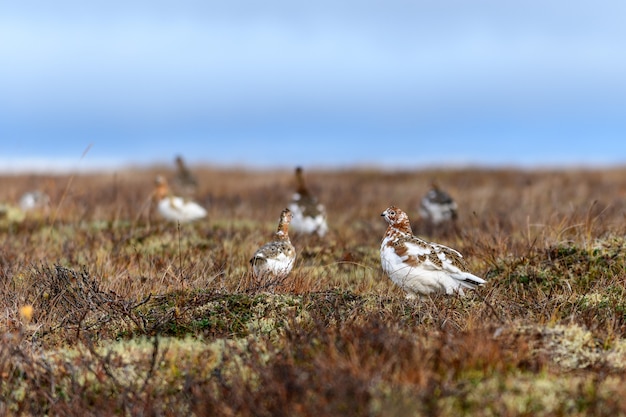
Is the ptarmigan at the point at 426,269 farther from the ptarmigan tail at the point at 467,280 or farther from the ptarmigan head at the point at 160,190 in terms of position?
the ptarmigan head at the point at 160,190

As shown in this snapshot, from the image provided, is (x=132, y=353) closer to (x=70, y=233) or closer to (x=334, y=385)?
(x=334, y=385)

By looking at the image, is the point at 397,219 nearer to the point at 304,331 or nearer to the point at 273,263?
the point at 273,263

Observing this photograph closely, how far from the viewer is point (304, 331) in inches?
201

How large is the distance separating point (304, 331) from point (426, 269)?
1694mm

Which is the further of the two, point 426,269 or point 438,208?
point 438,208

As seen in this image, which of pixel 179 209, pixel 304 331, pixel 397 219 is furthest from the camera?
pixel 179 209

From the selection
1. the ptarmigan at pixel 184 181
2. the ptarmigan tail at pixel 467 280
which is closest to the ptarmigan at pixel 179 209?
the ptarmigan tail at pixel 467 280

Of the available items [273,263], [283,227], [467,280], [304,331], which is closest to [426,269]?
[467,280]

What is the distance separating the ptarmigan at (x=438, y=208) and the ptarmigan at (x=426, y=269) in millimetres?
6385

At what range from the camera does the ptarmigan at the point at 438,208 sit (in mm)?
13016

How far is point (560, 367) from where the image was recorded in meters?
4.60

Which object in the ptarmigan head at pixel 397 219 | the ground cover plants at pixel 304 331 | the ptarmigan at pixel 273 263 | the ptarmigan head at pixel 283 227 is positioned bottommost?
the ground cover plants at pixel 304 331

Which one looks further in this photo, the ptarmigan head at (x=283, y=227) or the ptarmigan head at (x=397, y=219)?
the ptarmigan head at (x=283, y=227)

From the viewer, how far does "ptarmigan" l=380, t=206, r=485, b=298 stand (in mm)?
6398
